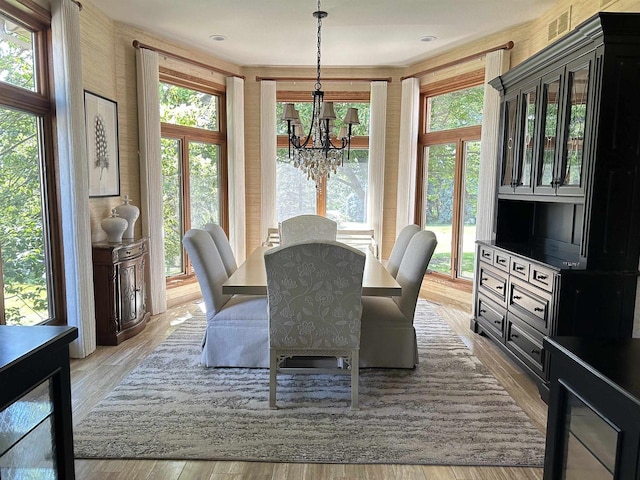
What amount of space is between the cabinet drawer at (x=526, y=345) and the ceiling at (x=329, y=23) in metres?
2.66

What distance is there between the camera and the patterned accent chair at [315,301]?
8.14ft

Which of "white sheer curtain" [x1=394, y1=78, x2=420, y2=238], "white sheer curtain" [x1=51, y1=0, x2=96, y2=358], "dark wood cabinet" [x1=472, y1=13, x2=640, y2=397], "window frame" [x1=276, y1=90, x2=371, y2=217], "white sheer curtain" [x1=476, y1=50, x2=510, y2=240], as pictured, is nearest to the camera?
"dark wood cabinet" [x1=472, y1=13, x2=640, y2=397]

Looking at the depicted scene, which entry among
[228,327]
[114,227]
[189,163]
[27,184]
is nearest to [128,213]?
[114,227]

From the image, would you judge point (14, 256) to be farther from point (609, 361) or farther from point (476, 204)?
point (476, 204)

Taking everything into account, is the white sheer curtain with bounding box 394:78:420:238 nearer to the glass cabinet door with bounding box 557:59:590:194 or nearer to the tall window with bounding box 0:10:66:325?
the glass cabinet door with bounding box 557:59:590:194

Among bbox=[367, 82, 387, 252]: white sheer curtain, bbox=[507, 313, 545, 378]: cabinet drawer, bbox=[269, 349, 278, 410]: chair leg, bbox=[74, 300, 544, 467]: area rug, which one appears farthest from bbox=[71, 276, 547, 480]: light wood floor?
bbox=[367, 82, 387, 252]: white sheer curtain

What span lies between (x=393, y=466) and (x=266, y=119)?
14.9 feet

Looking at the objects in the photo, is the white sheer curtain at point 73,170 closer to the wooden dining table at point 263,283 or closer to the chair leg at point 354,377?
the wooden dining table at point 263,283

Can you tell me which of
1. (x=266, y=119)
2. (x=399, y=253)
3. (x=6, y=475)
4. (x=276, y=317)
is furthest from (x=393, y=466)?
(x=266, y=119)

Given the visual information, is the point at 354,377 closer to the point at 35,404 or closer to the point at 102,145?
the point at 35,404

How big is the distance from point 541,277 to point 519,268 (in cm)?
33

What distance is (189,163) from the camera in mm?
5301

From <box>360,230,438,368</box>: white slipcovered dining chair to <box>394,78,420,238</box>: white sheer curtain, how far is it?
2.37 metres

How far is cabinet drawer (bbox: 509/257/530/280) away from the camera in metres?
3.19
